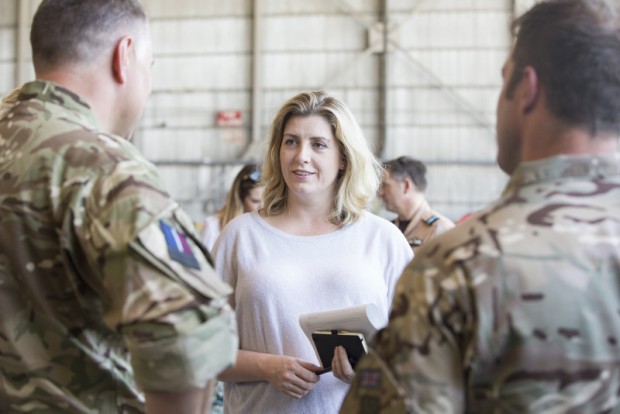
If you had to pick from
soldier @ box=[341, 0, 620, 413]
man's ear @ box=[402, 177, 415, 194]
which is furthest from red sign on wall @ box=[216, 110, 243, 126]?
soldier @ box=[341, 0, 620, 413]

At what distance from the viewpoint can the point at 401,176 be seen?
5.77m

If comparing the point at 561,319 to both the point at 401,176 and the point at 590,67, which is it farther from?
the point at 401,176

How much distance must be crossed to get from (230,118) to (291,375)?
558 inches

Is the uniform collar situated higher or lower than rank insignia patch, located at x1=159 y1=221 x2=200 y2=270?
higher

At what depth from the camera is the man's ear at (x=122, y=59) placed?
168 centimetres

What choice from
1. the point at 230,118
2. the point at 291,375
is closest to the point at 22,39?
the point at 230,118

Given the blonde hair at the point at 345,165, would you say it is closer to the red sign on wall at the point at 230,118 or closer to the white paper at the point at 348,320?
the white paper at the point at 348,320

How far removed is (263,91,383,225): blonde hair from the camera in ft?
9.13

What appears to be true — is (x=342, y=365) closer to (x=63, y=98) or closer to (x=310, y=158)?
(x=310, y=158)

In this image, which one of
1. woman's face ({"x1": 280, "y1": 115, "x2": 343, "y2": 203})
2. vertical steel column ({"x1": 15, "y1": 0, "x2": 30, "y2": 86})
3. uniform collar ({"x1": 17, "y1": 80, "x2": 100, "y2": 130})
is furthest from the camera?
vertical steel column ({"x1": 15, "y1": 0, "x2": 30, "y2": 86})

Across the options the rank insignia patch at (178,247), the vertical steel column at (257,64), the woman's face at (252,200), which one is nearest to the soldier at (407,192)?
the woman's face at (252,200)

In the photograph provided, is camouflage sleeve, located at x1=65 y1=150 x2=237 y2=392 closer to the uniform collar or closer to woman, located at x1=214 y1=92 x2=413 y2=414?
the uniform collar

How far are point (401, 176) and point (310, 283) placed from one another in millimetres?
3303

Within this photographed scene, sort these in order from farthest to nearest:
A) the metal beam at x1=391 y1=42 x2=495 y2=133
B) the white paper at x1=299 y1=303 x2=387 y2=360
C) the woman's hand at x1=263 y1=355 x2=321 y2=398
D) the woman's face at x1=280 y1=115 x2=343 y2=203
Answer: the metal beam at x1=391 y1=42 x2=495 y2=133, the woman's face at x1=280 y1=115 x2=343 y2=203, the woman's hand at x1=263 y1=355 x2=321 y2=398, the white paper at x1=299 y1=303 x2=387 y2=360
